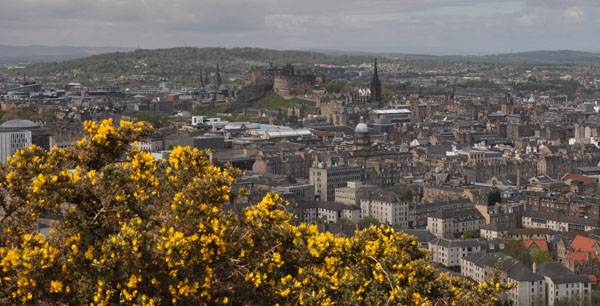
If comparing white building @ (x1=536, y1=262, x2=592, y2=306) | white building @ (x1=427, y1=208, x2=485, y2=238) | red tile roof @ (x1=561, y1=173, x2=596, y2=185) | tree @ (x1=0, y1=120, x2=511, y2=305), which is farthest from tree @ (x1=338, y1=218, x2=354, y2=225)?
tree @ (x1=0, y1=120, x2=511, y2=305)

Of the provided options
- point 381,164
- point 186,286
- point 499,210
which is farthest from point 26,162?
point 381,164

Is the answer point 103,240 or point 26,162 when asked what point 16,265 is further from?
point 26,162

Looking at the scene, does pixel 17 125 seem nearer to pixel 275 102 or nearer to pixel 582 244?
pixel 582 244

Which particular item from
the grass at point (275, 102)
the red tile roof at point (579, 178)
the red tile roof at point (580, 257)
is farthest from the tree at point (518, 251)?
the grass at point (275, 102)

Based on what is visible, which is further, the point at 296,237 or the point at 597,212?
the point at 597,212

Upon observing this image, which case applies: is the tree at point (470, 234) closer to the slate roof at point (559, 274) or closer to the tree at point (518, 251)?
the tree at point (518, 251)

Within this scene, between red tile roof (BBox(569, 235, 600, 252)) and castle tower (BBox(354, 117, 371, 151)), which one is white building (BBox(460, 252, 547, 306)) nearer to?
red tile roof (BBox(569, 235, 600, 252))
